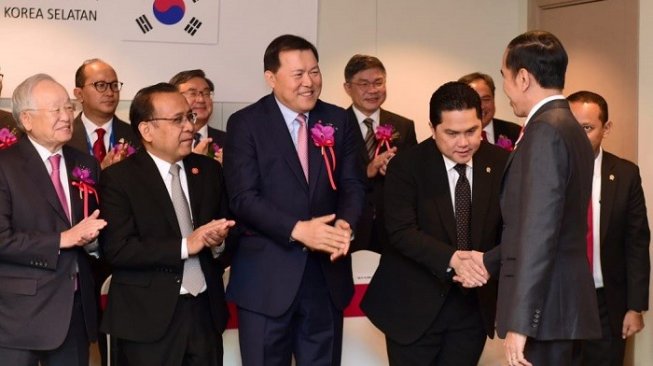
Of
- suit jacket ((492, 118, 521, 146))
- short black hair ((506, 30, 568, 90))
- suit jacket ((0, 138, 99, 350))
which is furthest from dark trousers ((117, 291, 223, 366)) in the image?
suit jacket ((492, 118, 521, 146))

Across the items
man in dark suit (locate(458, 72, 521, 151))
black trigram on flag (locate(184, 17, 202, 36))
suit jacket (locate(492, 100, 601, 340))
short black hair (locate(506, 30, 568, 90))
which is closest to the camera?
suit jacket (locate(492, 100, 601, 340))

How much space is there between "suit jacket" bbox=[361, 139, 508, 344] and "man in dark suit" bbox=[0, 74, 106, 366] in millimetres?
1198

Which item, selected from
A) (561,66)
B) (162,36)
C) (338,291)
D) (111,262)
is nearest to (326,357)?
(338,291)

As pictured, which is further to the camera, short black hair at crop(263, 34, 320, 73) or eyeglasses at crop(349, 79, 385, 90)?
eyeglasses at crop(349, 79, 385, 90)

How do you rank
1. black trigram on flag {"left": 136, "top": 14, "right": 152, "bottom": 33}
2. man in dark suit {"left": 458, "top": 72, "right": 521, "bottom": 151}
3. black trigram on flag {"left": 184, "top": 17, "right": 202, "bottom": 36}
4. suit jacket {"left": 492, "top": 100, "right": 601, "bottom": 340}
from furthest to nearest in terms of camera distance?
black trigram on flag {"left": 184, "top": 17, "right": 202, "bottom": 36}
black trigram on flag {"left": 136, "top": 14, "right": 152, "bottom": 33}
man in dark suit {"left": 458, "top": 72, "right": 521, "bottom": 151}
suit jacket {"left": 492, "top": 100, "right": 601, "bottom": 340}

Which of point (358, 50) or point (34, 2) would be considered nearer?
point (34, 2)

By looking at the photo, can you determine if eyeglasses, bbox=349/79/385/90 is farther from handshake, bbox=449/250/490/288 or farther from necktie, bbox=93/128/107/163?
handshake, bbox=449/250/490/288

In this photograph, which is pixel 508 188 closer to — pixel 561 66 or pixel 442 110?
pixel 561 66

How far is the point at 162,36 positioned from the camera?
6660mm

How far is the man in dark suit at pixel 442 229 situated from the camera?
3.88 m

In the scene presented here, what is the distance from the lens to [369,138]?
576 centimetres

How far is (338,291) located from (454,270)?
19.3 inches

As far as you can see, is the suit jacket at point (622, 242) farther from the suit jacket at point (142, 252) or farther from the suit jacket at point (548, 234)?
the suit jacket at point (142, 252)

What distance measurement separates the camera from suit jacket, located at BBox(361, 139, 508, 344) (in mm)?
3893
